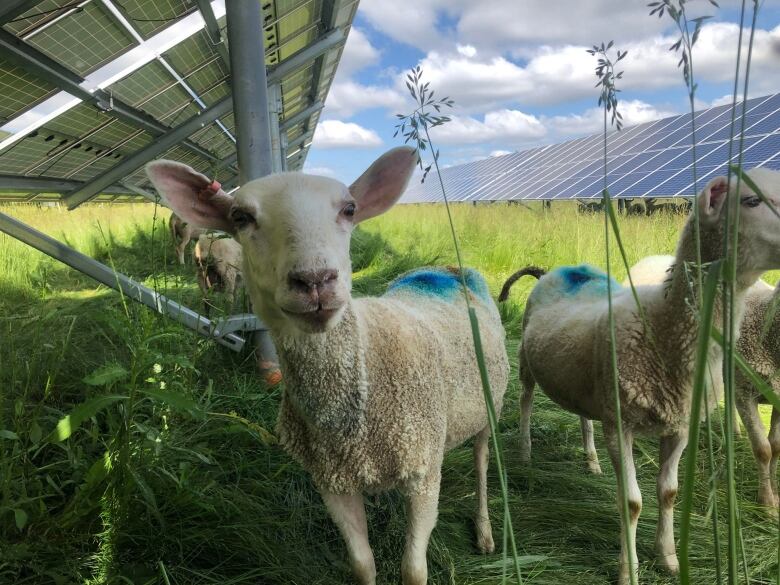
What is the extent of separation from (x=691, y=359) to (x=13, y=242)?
7941 millimetres

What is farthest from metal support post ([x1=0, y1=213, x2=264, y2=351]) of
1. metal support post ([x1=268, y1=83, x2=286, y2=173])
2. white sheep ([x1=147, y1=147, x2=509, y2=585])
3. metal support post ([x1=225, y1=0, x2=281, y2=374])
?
metal support post ([x1=268, y1=83, x2=286, y2=173])

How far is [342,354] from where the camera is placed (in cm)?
180

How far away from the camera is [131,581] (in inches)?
70.0

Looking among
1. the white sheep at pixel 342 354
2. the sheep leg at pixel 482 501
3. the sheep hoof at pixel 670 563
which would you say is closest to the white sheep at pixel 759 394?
the sheep hoof at pixel 670 563

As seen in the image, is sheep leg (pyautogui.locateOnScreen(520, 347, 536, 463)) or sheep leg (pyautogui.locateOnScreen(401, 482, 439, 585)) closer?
sheep leg (pyautogui.locateOnScreen(401, 482, 439, 585))

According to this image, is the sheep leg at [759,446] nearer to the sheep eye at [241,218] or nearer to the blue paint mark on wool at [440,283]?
the blue paint mark on wool at [440,283]

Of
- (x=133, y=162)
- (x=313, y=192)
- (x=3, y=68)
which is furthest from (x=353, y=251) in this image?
(x=313, y=192)

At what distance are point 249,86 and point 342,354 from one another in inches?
82.6

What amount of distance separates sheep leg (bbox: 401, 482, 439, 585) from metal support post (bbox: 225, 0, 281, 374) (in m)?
1.70

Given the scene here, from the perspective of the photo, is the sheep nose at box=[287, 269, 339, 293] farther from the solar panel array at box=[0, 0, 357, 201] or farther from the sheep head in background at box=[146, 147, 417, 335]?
the solar panel array at box=[0, 0, 357, 201]

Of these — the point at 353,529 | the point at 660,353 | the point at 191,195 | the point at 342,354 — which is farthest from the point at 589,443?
the point at 191,195

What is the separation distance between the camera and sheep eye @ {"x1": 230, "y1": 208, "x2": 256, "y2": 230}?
176cm

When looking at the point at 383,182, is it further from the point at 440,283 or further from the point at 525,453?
the point at 525,453

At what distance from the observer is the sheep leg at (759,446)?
268 centimetres
